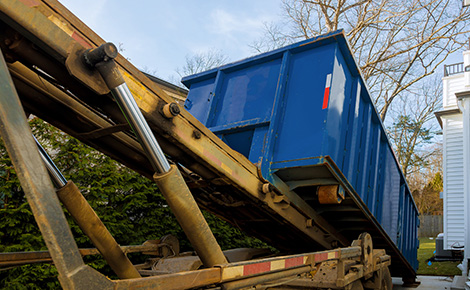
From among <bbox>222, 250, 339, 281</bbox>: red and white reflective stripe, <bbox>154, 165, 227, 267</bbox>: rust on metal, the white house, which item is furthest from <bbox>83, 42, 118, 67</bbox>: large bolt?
the white house

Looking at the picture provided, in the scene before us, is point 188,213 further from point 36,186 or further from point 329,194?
point 329,194

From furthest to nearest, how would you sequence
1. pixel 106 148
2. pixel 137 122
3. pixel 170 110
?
1. pixel 106 148
2. pixel 170 110
3. pixel 137 122

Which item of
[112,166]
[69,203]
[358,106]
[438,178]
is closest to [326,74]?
[358,106]

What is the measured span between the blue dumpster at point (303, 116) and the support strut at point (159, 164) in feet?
4.07

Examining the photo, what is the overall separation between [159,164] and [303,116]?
6.17 feet

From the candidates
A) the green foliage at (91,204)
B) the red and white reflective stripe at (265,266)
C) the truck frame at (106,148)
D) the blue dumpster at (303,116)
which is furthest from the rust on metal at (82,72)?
the green foliage at (91,204)

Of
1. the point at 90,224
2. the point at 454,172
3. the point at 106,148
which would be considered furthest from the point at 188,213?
the point at 454,172

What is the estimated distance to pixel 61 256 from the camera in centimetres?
136

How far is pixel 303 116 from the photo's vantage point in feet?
11.4

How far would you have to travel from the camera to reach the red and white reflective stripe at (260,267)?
6.76 feet

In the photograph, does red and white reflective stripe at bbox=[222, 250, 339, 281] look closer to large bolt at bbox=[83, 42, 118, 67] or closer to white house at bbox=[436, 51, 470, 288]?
large bolt at bbox=[83, 42, 118, 67]

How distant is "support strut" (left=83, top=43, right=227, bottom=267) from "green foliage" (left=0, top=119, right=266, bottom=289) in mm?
3112

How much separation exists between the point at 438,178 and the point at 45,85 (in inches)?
1312

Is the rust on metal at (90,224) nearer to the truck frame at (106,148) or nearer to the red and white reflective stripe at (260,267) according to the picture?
the truck frame at (106,148)
